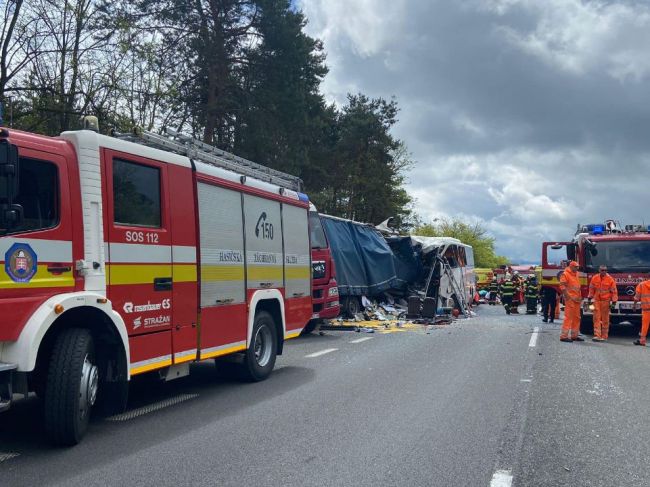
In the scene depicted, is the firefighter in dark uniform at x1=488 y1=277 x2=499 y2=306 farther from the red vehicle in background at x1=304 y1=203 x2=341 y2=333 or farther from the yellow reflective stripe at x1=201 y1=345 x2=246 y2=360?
the yellow reflective stripe at x1=201 y1=345 x2=246 y2=360

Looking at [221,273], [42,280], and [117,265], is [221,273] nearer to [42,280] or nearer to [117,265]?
[117,265]

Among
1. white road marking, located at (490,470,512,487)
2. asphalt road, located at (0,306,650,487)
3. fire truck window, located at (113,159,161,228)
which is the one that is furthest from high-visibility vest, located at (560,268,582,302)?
fire truck window, located at (113,159,161,228)

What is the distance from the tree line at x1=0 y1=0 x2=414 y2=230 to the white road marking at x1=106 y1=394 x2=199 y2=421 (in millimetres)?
8430

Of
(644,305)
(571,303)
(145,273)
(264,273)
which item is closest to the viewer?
(145,273)

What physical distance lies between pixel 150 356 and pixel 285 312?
3117mm

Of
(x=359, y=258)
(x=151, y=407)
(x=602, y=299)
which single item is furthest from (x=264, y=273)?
(x=359, y=258)

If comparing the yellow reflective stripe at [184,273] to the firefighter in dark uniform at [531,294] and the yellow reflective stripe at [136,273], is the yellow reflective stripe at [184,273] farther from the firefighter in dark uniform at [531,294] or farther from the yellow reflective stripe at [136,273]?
the firefighter in dark uniform at [531,294]

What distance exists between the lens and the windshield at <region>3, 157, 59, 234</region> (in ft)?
16.3

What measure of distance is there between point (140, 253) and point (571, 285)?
10.2 m

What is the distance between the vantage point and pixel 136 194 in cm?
605

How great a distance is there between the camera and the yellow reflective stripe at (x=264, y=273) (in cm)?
803

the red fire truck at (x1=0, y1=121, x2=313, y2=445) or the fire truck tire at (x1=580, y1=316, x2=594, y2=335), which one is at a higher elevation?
the red fire truck at (x1=0, y1=121, x2=313, y2=445)

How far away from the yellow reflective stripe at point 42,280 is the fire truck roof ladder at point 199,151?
1938 millimetres

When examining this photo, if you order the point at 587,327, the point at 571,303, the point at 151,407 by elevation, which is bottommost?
the point at 587,327
